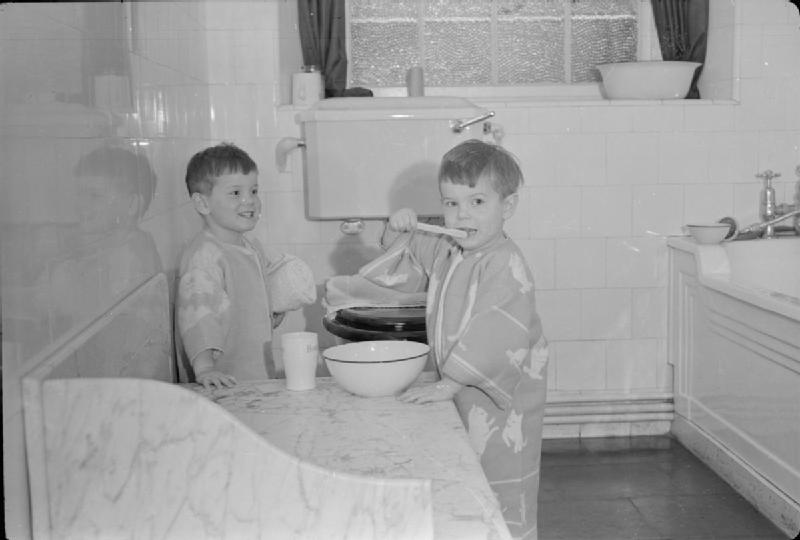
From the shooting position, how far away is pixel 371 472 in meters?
1.29

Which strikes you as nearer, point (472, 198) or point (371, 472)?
point (371, 472)

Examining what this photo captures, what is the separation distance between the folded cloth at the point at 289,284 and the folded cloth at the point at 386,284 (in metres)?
0.07

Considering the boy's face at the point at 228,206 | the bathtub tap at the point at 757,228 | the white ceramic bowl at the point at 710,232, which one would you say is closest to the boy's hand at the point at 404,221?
the boy's face at the point at 228,206

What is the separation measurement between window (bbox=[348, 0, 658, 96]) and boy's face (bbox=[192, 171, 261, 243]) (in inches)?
63.5

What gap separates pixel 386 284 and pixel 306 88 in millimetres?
1341

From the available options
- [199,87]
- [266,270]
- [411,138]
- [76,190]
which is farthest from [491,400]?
[199,87]

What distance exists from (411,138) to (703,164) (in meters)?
1.06

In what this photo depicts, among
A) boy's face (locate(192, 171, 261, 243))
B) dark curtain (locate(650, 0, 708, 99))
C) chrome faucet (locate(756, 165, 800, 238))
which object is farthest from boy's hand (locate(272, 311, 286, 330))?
dark curtain (locate(650, 0, 708, 99))

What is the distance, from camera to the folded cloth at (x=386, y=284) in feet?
7.47

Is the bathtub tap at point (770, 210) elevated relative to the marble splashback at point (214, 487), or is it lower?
elevated

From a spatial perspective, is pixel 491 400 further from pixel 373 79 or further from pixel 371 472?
pixel 373 79

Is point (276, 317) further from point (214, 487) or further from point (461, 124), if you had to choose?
point (214, 487)

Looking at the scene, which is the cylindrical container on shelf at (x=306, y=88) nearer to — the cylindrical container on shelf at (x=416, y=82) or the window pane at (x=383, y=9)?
the cylindrical container on shelf at (x=416, y=82)

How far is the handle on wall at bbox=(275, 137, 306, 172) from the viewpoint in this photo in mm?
3273
